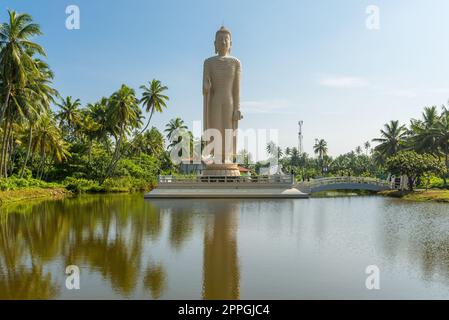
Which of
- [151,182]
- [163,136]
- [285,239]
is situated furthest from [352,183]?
[163,136]

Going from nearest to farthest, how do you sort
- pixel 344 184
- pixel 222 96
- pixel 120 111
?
pixel 222 96 < pixel 344 184 < pixel 120 111

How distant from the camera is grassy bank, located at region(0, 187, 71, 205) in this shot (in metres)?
27.8

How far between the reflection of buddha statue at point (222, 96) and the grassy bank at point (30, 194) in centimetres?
1496

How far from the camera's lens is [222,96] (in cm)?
3319

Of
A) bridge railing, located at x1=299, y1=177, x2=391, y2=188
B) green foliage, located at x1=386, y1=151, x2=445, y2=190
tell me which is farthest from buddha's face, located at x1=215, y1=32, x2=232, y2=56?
green foliage, located at x1=386, y1=151, x2=445, y2=190

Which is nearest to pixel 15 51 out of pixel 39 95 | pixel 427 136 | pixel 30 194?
pixel 39 95

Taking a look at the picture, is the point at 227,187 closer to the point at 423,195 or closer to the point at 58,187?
the point at 423,195

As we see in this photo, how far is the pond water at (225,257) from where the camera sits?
7.48 m

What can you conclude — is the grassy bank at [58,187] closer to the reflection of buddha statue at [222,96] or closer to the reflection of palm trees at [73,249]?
the reflection of palm trees at [73,249]

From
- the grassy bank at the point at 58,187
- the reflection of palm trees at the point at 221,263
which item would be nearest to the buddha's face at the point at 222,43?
the grassy bank at the point at 58,187

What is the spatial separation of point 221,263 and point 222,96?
25005mm

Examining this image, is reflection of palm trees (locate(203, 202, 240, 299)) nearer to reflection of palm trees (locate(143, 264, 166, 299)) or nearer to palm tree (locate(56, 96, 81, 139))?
reflection of palm trees (locate(143, 264, 166, 299))

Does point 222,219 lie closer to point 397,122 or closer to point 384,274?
point 384,274
